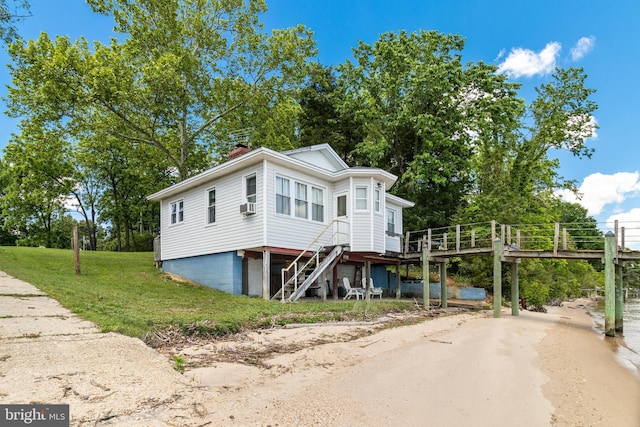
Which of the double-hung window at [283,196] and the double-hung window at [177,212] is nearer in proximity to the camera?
the double-hung window at [283,196]

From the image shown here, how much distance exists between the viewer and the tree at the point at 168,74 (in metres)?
20.1

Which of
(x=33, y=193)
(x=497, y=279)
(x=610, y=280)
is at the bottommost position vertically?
(x=497, y=279)

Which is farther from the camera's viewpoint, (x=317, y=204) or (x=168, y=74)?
(x=168, y=74)

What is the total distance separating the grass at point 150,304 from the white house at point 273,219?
4.41ft

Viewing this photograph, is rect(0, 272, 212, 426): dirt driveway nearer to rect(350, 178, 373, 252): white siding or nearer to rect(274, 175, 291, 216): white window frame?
rect(274, 175, 291, 216): white window frame

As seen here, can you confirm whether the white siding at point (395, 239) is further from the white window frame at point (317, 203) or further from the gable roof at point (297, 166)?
the white window frame at point (317, 203)

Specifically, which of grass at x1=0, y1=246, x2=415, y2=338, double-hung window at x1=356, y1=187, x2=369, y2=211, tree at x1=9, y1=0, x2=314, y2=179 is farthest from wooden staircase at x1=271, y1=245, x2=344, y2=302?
tree at x1=9, y1=0, x2=314, y2=179

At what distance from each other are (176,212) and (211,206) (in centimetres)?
318

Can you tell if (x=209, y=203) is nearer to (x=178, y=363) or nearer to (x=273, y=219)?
(x=273, y=219)

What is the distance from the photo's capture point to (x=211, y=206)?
17.2 meters

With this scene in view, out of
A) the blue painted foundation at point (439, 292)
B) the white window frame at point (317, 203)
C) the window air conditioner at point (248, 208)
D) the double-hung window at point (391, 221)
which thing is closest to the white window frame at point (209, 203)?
the window air conditioner at point (248, 208)

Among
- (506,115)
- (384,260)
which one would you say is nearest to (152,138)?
(384,260)

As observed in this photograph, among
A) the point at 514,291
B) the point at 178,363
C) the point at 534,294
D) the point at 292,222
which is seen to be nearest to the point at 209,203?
the point at 292,222

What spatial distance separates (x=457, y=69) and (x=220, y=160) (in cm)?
1722
